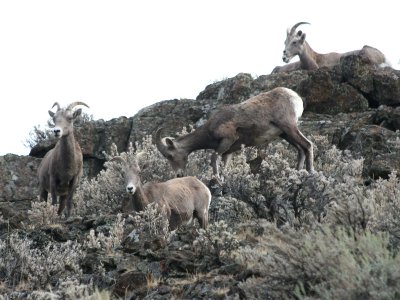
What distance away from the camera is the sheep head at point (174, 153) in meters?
15.1

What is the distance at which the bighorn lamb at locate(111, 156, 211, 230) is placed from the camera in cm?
1180

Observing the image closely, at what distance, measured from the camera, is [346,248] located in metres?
6.14

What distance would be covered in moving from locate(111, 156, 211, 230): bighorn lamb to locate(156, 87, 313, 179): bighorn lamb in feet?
5.39

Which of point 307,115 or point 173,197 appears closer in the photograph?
point 173,197

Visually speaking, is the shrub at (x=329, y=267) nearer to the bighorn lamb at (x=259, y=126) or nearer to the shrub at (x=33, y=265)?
the shrub at (x=33, y=265)

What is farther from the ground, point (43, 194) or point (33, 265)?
point (33, 265)

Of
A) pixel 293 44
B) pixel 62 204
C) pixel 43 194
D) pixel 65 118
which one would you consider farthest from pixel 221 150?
pixel 293 44

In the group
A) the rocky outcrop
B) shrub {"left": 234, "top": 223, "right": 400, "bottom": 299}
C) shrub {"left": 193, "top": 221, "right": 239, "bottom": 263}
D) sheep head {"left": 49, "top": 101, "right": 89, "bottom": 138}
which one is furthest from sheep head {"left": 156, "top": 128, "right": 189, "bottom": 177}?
shrub {"left": 234, "top": 223, "right": 400, "bottom": 299}

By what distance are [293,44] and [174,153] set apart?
6.36 meters

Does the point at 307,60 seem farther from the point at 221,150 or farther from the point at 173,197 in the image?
the point at 173,197

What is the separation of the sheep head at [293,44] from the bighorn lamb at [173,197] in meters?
8.59

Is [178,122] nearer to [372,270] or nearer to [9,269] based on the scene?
[9,269]

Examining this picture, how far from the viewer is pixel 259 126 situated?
1420 centimetres

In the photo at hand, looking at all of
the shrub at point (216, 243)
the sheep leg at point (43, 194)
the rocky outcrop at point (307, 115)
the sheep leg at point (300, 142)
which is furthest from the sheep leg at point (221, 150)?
the shrub at point (216, 243)
